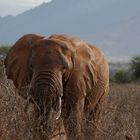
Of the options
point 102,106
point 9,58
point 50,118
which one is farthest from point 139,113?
point 50,118

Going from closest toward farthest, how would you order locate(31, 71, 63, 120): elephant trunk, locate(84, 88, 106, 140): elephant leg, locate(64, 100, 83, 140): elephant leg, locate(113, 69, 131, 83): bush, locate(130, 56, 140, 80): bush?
locate(31, 71, 63, 120): elephant trunk, locate(64, 100, 83, 140): elephant leg, locate(84, 88, 106, 140): elephant leg, locate(113, 69, 131, 83): bush, locate(130, 56, 140, 80): bush

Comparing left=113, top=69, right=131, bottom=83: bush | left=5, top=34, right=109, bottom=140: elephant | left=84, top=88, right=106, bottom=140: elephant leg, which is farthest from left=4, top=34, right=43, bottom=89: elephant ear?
left=113, top=69, right=131, bottom=83: bush

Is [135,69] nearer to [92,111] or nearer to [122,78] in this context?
[122,78]

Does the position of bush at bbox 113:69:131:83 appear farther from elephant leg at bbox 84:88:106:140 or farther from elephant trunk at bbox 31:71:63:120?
elephant trunk at bbox 31:71:63:120

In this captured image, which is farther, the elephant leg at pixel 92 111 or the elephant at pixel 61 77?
the elephant leg at pixel 92 111

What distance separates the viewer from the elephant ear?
248 inches

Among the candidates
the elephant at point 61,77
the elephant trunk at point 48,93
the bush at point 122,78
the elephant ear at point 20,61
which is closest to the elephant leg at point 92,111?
the elephant at point 61,77

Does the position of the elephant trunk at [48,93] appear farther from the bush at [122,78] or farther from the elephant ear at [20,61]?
the bush at [122,78]

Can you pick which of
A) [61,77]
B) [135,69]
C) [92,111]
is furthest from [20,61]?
[135,69]

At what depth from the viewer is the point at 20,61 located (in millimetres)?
6551

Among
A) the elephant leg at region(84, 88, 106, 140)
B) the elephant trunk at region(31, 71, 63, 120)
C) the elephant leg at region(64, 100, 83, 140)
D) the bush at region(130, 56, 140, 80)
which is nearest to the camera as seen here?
the elephant trunk at region(31, 71, 63, 120)

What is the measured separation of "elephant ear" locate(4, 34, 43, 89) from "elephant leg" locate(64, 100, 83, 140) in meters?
0.58

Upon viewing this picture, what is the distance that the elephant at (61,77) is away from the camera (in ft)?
17.9

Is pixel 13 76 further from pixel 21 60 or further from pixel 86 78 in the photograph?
pixel 86 78
